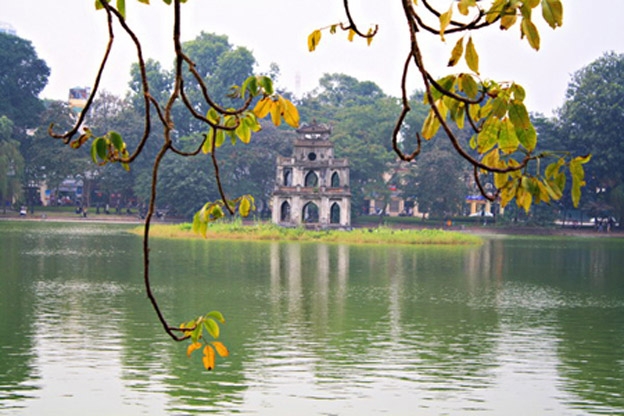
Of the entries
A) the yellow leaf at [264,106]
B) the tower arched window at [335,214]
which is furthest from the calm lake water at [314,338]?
the tower arched window at [335,214]

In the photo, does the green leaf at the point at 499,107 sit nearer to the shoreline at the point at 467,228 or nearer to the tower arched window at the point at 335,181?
the tower arched window at the point at 335,181

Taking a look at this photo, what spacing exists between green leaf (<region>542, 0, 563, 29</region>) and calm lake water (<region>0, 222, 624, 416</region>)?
975cm

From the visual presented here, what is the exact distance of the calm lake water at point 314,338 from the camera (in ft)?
40.7

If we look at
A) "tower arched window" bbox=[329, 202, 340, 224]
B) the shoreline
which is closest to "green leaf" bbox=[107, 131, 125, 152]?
the shoreline

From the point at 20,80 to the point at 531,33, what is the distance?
7656cm

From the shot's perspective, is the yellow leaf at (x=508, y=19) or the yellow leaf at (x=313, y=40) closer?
the yellow leaf at (x=508, y=19)

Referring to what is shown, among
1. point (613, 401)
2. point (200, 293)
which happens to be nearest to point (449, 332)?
point (613, 401)

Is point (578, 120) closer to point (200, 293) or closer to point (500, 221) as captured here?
point (500, 221)

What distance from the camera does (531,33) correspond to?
2.42 metres

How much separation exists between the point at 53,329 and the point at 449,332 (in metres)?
7.02

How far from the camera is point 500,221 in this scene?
7106 centimetres

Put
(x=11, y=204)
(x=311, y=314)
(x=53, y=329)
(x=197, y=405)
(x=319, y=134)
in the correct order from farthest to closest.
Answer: (x=11, y=204)
(x=319, y=134)
(x=311, y=314)
(x=53, y=329)
(x=197, y=405)

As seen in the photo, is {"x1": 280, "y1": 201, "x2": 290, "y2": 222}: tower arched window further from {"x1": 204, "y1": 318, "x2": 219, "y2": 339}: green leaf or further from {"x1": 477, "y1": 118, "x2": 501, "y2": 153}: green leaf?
{"x1": 477, "y1": 118, "x2": 501, "y2": 153}: green leaf

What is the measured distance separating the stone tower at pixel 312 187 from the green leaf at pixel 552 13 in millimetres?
56053
